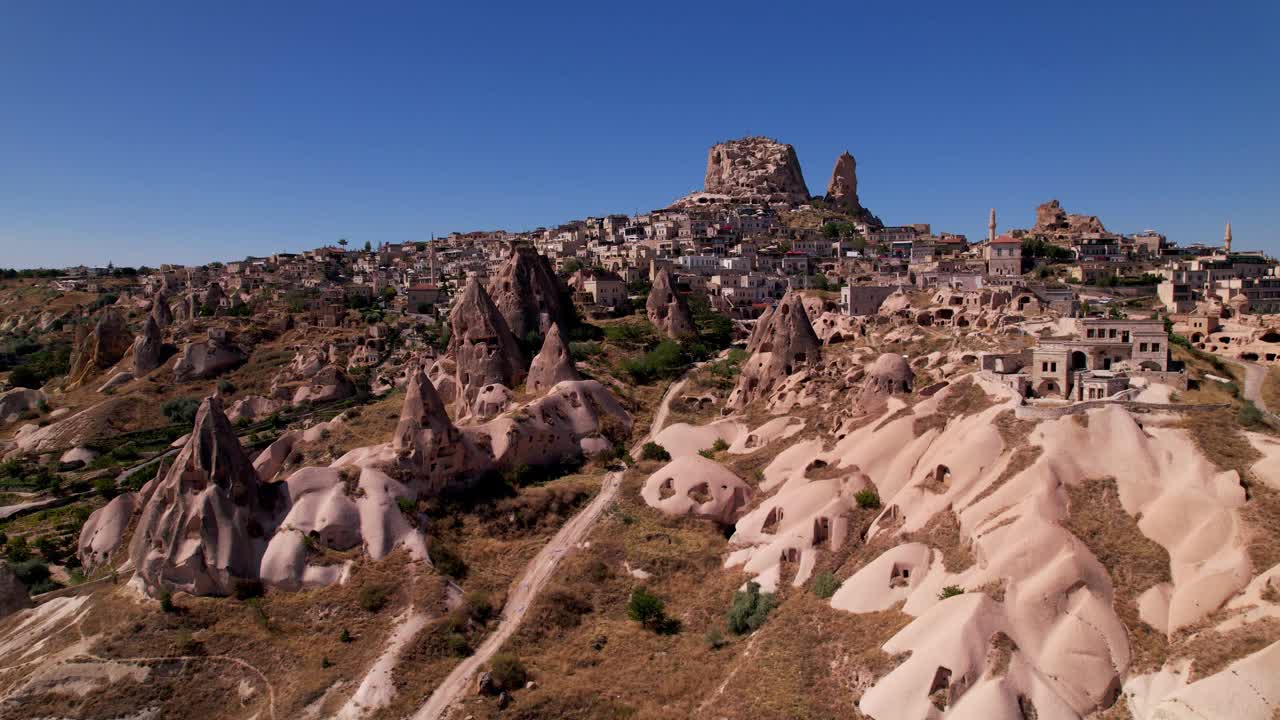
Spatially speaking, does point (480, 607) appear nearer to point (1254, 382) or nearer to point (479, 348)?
point (479, 348)

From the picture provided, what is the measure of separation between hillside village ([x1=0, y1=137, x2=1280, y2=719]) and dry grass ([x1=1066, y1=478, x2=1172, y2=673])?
91 millimetres

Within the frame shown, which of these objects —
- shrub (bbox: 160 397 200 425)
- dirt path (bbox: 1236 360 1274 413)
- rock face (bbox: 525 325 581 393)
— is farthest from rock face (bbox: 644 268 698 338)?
shrub (bbox: 160 397 200 425)

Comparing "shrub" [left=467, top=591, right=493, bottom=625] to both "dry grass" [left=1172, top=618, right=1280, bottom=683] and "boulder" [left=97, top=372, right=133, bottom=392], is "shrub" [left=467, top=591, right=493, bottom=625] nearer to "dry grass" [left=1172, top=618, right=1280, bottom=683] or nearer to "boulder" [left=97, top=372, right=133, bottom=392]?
"dry grass" [left=1172, top=618, right=1280, bottom=683]

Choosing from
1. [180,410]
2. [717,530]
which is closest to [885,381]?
[717,530]

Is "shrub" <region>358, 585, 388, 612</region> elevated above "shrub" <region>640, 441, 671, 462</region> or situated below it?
below

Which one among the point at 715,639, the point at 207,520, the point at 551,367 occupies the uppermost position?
the point at 551,367

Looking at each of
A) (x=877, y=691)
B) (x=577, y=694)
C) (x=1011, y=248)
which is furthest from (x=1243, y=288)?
(x=577, y=694)

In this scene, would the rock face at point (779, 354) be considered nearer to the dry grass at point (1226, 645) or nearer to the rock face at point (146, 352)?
the dry grass at point (1226, 645)

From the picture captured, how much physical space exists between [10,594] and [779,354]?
46.4m

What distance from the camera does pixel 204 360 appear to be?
93562mm

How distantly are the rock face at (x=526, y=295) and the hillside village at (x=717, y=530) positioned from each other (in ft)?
1.02

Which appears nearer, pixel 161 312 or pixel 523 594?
pixel 523 594

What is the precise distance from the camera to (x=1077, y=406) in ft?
110

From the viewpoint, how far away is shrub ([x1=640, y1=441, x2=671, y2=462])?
51375 mm
